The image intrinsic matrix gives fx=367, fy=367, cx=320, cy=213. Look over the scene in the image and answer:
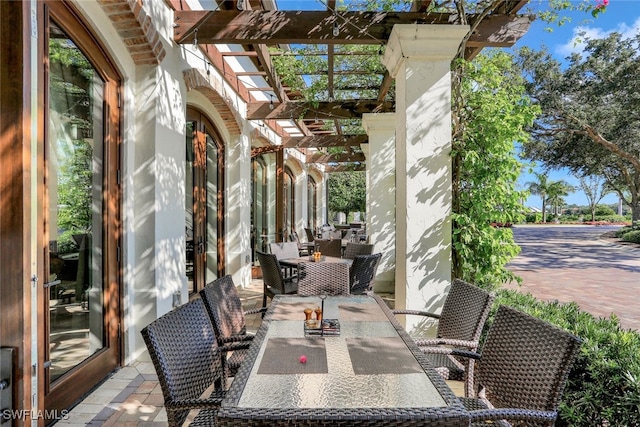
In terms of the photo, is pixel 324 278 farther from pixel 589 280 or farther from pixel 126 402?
pixel 589 280

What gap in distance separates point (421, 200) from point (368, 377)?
2.26 m

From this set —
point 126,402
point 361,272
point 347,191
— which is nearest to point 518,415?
point 126,402

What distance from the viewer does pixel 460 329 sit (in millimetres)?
2297

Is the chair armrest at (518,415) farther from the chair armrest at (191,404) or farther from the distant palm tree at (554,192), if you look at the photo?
the distant palm tree at (554,192)

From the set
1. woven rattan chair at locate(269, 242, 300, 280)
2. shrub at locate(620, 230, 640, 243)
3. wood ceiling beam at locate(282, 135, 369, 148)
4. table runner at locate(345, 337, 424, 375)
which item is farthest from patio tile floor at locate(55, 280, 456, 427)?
shrub at locate(620, 230, 640, 243)

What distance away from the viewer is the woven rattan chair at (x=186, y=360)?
1.50 metres

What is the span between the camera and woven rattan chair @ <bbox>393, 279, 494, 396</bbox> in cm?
209

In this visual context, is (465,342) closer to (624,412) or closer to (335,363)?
(624,412)

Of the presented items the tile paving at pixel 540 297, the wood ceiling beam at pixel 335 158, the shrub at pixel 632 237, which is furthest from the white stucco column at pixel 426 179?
the shrub at pixel 632 237

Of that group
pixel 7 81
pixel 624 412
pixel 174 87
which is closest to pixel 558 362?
pixel 624 412

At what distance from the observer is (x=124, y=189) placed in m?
3.27

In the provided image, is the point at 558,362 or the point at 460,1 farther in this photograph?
the point at 460,1

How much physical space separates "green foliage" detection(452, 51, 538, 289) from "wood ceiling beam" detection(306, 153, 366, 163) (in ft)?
26.8

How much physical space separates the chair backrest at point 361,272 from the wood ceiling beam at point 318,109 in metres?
3.14
